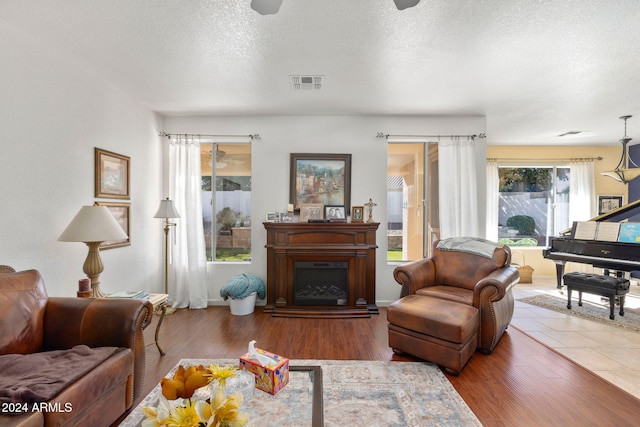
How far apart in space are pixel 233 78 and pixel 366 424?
314 cm

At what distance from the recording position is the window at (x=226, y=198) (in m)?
4.11

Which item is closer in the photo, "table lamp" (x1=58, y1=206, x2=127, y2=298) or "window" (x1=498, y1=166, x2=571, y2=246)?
"table lamp" (x1=58, y1=206, x2=127, y2=298)

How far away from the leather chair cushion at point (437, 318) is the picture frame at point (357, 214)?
139 cm

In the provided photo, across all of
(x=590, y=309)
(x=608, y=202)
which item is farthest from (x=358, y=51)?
(x=608, y=202)

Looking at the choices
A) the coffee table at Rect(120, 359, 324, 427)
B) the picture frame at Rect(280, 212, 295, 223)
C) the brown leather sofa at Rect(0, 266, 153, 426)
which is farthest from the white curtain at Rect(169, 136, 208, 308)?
the coffee table at Rect(120, 359, 324, 427)

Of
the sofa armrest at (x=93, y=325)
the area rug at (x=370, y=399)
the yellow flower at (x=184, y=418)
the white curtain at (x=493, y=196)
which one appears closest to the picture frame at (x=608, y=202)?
the white curtain at (x=493, y=196)

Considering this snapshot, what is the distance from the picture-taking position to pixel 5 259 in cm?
201

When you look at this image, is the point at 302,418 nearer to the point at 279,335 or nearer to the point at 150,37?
the point at 279,335

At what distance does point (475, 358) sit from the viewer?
98.8 inches

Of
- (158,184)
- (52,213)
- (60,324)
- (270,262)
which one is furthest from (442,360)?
(158,184)

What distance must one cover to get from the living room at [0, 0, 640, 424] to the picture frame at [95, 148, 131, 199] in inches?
3.3

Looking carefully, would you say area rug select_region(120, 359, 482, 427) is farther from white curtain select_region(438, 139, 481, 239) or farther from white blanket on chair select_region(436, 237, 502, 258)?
white curtain select_region(438, 139, 481, 239)

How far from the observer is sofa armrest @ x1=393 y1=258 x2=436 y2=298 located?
9.46 ft

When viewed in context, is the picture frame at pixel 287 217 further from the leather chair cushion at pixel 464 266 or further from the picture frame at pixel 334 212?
the leather chair cushion at pixel 464 266
